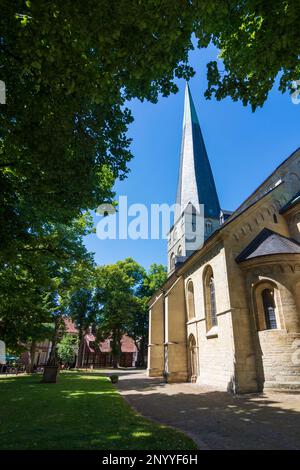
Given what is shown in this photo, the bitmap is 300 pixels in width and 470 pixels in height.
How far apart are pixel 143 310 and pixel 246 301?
28755 millimetres

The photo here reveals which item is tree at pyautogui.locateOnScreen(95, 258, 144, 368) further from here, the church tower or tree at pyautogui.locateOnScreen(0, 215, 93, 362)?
tree at pyautogui.locateOnScreen(0, 215, 93, 362)

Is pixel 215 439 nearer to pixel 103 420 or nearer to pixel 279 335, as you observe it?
pixel 103 420

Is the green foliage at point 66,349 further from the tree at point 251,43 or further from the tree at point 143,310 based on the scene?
the tree at point 251,43

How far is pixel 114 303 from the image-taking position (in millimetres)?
36406

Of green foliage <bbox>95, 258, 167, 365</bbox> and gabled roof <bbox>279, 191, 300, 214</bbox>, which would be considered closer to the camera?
gabled roof <bbox>279, 191, 300, 214</bbox>

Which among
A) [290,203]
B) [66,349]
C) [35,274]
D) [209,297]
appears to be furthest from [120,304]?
[290,203]

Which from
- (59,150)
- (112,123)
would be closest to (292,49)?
(112,123)

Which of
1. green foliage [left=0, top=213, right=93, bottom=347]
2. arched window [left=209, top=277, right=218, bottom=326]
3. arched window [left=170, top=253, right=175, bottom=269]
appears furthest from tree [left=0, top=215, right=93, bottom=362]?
arched window [left=170, top=253, right=175, bottom=269]

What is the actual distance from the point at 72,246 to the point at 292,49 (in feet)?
42.8

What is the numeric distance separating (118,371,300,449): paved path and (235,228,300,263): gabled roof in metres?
5.94

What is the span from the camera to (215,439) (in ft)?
18.5

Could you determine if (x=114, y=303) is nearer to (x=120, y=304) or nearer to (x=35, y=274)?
(x=120, y=304)

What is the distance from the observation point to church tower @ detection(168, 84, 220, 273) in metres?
30.0
